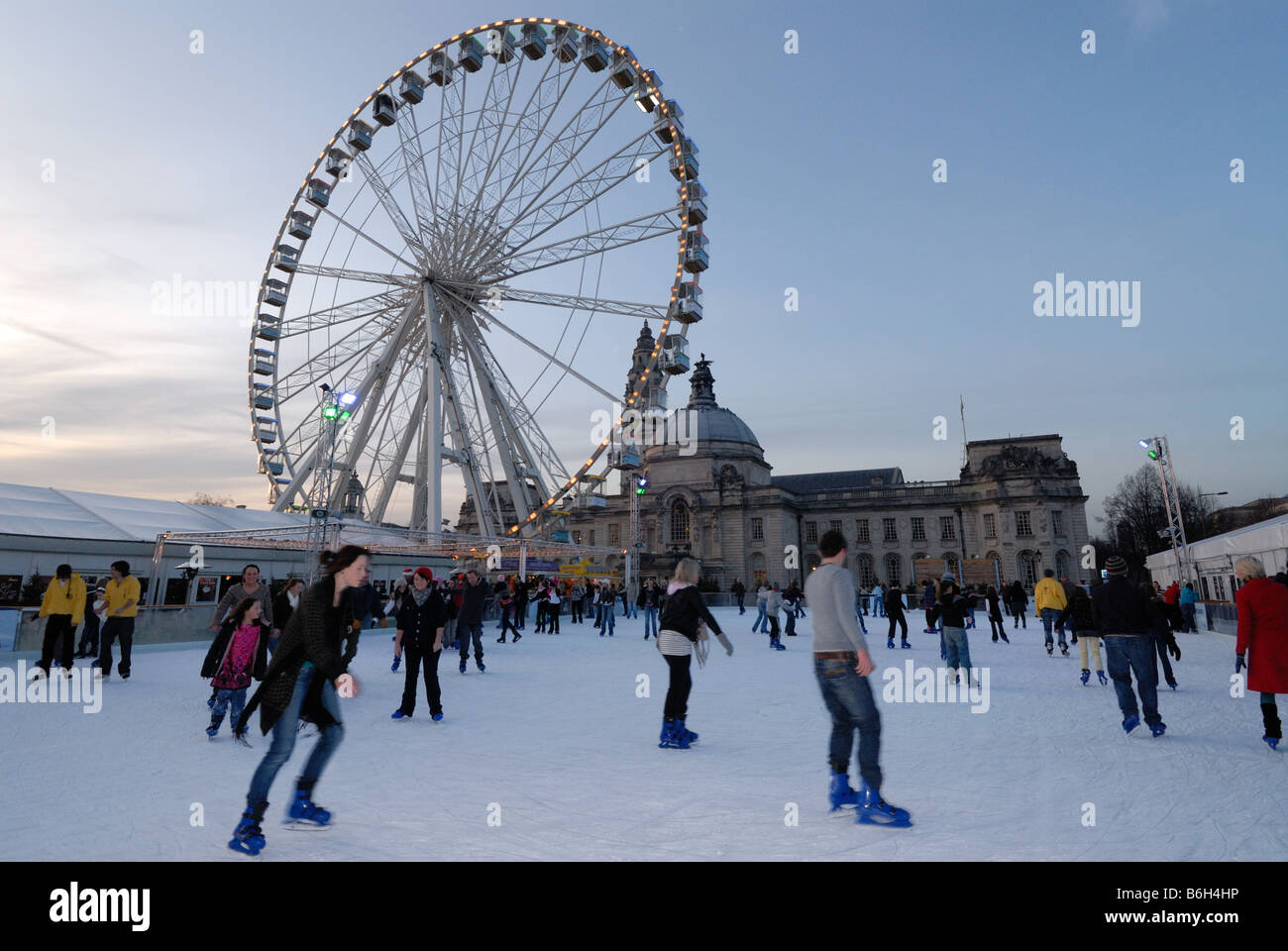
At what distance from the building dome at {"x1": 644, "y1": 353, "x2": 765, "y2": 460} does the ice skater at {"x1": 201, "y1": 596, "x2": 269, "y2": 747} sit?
59949 millimetres

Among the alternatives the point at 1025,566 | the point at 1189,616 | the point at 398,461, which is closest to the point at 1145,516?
the point at 1025,566

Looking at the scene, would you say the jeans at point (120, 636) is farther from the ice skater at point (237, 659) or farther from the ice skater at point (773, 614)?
the ice skater at point (773, 614)

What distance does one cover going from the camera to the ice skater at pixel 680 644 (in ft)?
21.9

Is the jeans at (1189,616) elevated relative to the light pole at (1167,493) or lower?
lower

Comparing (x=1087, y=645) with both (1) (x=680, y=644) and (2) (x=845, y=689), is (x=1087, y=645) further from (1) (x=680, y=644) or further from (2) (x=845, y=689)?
(2) (x=845, y=689)

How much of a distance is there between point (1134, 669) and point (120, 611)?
1234cm

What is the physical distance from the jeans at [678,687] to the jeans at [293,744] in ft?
10.3

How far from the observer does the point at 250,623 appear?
22.7 feet

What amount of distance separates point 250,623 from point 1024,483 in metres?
63.5

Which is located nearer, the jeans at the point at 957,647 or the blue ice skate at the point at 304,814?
the blue ice skate at the point at 304,814

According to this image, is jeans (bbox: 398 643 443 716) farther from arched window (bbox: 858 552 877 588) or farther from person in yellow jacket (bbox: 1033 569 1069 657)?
arched window (bbox: 858 552 877 588)

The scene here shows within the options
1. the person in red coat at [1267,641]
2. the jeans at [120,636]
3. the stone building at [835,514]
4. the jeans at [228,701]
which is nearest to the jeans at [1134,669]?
the person in red coat at [1267,641]
